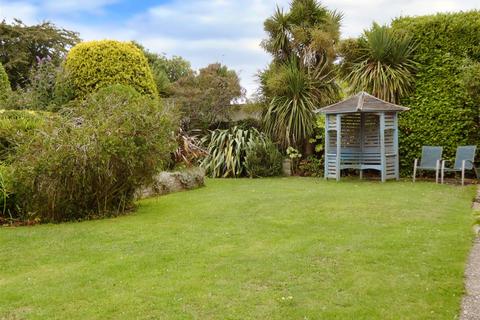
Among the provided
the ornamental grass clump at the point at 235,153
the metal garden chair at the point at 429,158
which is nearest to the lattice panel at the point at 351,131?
the metal garden chair at the point at 429,158

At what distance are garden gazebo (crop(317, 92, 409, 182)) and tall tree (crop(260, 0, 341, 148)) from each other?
1074mm

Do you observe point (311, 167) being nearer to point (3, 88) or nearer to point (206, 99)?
point (206, 99)

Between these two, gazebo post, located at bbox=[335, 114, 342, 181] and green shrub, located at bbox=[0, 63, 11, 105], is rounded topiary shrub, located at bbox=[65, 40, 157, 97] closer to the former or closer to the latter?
green shrub, located at bbox=[0, 63, 11, 105]

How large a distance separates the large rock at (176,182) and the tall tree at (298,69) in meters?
3.42

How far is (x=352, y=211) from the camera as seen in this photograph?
695cm

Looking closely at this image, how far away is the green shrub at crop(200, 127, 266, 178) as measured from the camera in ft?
42.4

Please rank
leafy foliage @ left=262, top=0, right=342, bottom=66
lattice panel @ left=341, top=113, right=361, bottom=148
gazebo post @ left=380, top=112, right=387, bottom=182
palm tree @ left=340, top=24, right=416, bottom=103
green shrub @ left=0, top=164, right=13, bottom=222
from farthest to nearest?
leafy foliage @ left=262, top=0, right=342, bottom=66
lattice panel @ left=341, top=113, right=361, bottom=148
palm tree @ left=340, top=24, right=416, bottom=103
gazebo post @ left=380, top=112, right=387, bottom=182
green shrub @ left=0, top=164, right=13, bottom=222

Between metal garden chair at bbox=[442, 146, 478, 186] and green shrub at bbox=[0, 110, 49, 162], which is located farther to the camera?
metal garden chair at bbox=[442, 146, 478, 186]

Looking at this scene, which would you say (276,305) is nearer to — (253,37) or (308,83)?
(308,83)

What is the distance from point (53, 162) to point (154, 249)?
2.26 meters

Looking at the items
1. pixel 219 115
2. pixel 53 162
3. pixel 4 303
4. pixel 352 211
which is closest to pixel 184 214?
pixel 53 162

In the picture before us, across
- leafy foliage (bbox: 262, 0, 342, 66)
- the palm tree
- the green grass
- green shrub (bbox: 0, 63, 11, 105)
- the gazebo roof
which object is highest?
leafy foliage (bbox: 262, 0, 342, 66)

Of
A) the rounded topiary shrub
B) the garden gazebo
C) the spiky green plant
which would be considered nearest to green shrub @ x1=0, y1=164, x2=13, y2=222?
the rounded topiary shrub

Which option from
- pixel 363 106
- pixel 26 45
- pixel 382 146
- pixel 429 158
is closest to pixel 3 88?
pixel 363 106
